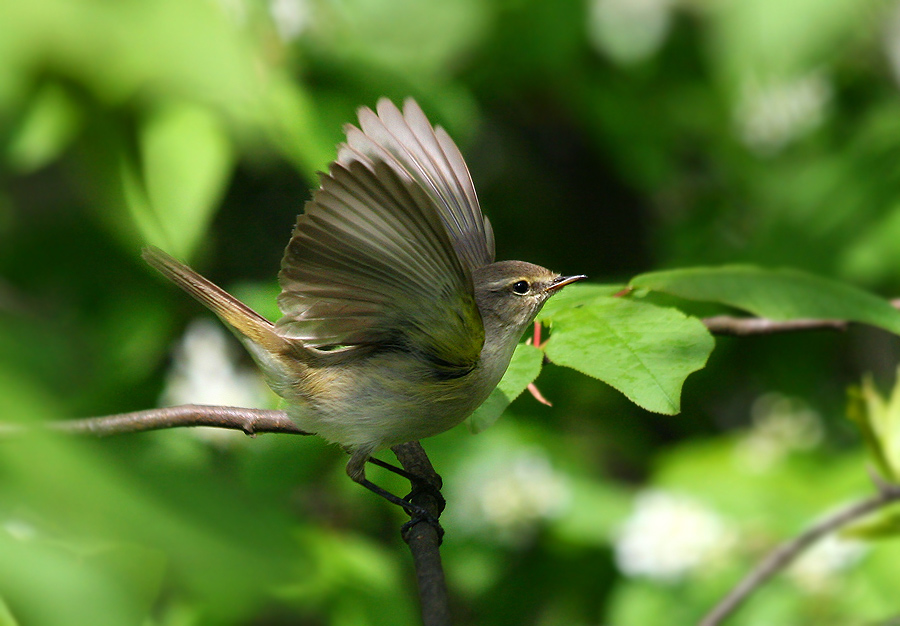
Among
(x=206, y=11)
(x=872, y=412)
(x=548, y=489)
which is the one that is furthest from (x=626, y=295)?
(x=548, y=489)

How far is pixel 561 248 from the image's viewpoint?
5035 mm

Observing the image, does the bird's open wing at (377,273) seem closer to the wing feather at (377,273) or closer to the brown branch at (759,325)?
the wing feather at (377,273)

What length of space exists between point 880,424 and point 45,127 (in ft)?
7.32

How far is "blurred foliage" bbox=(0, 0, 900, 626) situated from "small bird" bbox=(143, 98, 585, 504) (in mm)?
241

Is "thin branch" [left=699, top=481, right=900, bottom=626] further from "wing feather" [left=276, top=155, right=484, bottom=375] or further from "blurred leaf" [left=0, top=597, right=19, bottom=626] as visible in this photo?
"blurred leaf" [left=0, top=597, right=19, bottom=626]

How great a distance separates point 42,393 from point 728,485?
11.8 feet

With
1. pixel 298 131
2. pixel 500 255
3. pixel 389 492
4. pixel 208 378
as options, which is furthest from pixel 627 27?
pixel 389 492

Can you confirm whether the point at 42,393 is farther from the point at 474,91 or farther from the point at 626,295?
the point at 474,91

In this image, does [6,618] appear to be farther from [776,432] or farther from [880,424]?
[776,432]

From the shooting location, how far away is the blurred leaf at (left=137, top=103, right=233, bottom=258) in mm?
2141

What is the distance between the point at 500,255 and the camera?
470 cm

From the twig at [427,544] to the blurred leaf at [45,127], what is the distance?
1.15 meters

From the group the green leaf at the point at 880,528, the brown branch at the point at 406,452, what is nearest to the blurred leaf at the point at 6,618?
the brown branch at the point at 406,452

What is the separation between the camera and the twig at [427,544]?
4.60 ft
